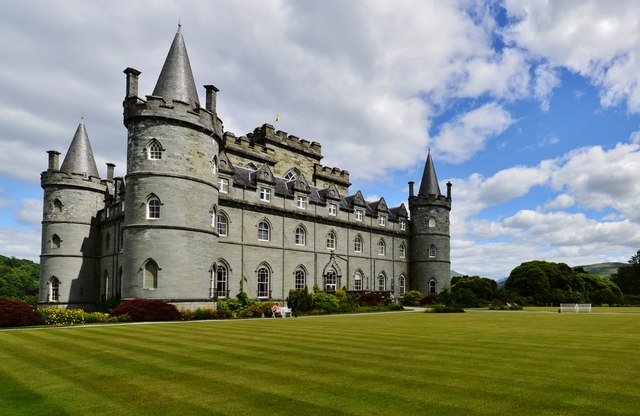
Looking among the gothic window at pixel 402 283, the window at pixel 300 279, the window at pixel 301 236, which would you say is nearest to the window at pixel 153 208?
the window at pixel 301 236

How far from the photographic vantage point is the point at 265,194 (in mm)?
38375

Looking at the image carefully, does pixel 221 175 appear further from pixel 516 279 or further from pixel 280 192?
pixel 516 279

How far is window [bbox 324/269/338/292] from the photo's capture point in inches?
1698

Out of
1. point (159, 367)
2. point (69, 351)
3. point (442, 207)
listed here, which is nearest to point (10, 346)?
point (69, 351)

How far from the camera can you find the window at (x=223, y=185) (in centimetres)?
3488

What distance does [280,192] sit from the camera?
39.5 m

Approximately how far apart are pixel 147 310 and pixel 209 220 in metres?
7.97

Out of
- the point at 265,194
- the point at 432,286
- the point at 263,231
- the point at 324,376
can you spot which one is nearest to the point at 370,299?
the point at 263,231

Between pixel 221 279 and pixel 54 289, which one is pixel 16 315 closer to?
pixel 221 279

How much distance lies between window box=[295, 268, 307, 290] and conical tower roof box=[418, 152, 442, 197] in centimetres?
2058

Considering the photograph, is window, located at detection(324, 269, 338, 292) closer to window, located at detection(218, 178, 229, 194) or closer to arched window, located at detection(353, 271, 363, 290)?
arched window, located at detection(353, 271, 363, 290)

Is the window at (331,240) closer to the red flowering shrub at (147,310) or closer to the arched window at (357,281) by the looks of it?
the arched window at (357,281)

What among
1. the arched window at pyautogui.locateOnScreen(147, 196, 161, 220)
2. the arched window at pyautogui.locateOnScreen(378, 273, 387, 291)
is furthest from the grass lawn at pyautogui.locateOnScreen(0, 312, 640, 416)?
the arched window at pyautogui.locateOnScreen(378, 273, 387, 291)

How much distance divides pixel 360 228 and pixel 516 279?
20.5 m
